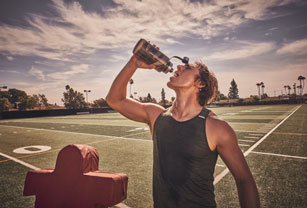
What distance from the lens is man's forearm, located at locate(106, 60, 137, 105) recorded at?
73.0 inches

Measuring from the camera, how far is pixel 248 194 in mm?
1374

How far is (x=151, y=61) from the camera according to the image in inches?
75.1

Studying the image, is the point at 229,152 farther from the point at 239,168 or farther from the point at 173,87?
the point at 173,87

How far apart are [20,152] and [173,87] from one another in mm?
8190

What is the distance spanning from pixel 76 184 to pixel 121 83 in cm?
107

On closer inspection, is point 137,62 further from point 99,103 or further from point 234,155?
point 99,103

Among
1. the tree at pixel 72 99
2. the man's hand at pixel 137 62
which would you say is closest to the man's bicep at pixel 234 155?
the man's hand at pixel 137 62

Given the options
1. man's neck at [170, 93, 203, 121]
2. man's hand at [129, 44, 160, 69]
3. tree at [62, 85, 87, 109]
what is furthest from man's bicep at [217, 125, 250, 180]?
tree at [62, 85, 87, 109]

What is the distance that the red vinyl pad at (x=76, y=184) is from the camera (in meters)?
0.96

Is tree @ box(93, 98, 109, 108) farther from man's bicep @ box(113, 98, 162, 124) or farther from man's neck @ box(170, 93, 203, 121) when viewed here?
man's neck @ box(170, 93, 203, 121)

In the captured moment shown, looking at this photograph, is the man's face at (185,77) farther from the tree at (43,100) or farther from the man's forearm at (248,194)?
the tree at (43,100)

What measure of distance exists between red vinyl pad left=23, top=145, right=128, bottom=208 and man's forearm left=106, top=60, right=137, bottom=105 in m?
0.83

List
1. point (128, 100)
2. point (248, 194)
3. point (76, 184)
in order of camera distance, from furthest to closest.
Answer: point (128, 100), point (248, 194), point (76, 184)

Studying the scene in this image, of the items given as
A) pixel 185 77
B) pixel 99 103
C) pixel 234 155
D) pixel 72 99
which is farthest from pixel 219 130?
pixel 99 103
